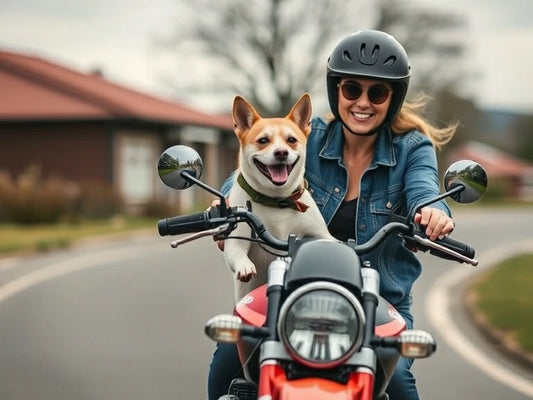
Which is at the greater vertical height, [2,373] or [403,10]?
[403,10]

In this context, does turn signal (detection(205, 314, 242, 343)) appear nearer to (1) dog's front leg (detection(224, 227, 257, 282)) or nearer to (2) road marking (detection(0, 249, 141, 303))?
(1) dog's front leg (detection(224, 227, 257, 282))

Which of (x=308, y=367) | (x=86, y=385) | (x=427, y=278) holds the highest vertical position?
(x=308, y=367)

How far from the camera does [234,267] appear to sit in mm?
3379

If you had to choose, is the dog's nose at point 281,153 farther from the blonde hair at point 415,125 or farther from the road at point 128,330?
the road at point 128,330

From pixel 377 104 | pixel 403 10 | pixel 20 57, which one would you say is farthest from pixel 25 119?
pixel 377 104

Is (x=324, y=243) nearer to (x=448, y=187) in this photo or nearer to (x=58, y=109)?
(x=448, y=187)

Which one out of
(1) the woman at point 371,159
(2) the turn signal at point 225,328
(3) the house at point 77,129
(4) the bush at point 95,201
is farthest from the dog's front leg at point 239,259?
(3) the house at point 77,129

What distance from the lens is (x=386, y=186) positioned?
393 centimetres

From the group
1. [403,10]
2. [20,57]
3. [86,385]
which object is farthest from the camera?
[403,10]

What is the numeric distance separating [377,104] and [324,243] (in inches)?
46.4

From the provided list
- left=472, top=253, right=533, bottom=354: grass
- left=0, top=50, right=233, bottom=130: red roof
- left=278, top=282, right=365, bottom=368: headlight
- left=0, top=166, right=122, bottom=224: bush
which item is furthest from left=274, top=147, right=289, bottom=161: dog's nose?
left=0, top=50, right=233, bottom=130: red roof

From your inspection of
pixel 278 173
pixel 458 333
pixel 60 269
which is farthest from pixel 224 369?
pixel 60 269

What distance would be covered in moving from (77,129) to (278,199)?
33.6 m

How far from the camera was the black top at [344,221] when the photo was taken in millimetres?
3938
